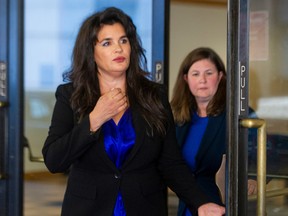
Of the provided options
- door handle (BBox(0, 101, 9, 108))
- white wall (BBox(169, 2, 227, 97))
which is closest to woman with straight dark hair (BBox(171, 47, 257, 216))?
door handle (BBox(0, 101, 9, 108))

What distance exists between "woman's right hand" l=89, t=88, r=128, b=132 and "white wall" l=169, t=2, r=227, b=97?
4632 millimetres

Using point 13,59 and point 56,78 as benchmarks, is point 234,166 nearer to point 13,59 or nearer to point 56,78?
point 13,59

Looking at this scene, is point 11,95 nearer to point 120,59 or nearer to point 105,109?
point 120,59

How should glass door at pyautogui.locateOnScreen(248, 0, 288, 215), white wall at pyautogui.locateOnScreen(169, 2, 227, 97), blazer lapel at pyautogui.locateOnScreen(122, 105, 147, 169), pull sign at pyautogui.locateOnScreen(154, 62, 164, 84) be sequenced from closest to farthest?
blazer lapel at pyautogui.locateOnScreen(122, 105, 147, 169), glass door at pyautogui.locateOnScreen(248, 0, 288, 215), pull sign at pyautogui.locateOnScreen(154, 62, 164, 84), white wall at pyautogui.locateOnScreen(169, 2, 227, 97)

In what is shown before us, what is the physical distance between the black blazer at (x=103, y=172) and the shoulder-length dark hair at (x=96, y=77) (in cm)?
4

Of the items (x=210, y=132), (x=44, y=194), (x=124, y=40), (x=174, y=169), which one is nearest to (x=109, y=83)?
(x=124, y=40)

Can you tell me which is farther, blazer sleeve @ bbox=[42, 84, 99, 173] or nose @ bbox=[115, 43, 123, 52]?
nose @ bbox=[115, 43, 123, 52]

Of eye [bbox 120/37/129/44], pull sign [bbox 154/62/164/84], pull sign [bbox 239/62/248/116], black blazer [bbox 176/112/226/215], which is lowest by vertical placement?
black blazer [bbox 176/112/226/215]

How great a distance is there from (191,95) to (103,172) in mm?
1088

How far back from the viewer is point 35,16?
4.22 meters

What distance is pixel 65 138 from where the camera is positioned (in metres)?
2.17

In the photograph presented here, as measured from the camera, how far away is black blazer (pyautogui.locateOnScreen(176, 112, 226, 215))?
116 inches

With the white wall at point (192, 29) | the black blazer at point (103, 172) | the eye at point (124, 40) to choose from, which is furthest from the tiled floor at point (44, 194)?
the white wall at point (192, 29)

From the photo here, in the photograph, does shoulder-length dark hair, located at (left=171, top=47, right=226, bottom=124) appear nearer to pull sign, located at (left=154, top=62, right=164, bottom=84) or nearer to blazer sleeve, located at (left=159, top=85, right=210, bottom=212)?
pull sign, located at (left=154, top=62, right=164, bottom=84)
